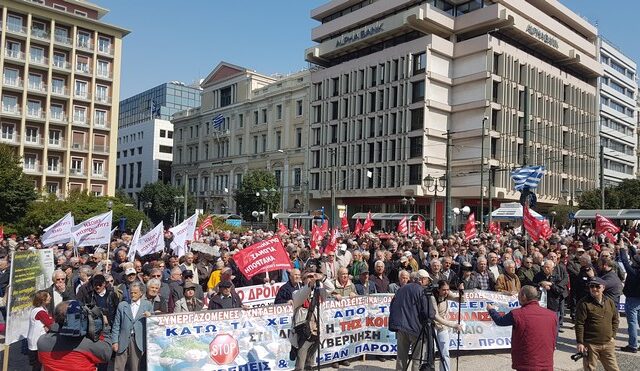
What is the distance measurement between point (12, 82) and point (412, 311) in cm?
5994

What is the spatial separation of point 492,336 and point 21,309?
23.2 feet

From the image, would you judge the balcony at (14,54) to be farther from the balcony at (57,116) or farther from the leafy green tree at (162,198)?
the leafy green tree at (162,198)

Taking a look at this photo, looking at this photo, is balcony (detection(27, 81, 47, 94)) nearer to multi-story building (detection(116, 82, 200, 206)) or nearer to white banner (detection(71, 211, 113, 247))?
multi-story building (detection(116, 82, 200, 206))

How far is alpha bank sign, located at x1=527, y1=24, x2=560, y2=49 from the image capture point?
191 ft

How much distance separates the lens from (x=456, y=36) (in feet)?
191

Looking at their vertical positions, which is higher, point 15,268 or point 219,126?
point 219,126

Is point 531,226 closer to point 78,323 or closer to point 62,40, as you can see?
point 78,323

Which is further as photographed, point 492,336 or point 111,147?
point 111,147

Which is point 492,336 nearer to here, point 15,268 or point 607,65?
point 15,268

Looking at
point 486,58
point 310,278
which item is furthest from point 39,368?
point 486,58

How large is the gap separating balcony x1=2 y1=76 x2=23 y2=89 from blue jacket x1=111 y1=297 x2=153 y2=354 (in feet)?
189

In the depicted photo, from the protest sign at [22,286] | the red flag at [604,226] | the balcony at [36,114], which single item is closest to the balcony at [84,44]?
the balcony at [36,114]

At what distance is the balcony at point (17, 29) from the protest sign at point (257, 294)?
184ft

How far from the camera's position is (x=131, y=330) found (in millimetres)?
7312
